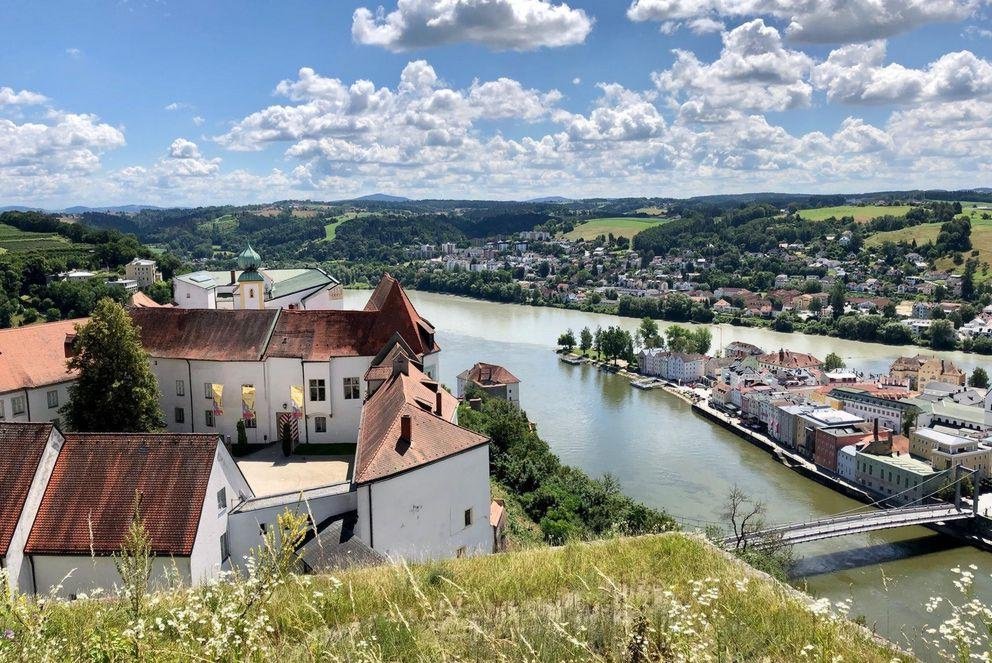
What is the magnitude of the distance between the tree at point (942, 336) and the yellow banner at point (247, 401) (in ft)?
177

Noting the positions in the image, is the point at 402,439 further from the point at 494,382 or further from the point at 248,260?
the point at 494,382

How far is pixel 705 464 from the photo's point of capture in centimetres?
2939

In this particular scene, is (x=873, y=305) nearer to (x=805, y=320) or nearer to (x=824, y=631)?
(x=805, y=320)

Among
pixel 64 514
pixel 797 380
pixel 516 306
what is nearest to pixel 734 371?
pixel 797 380

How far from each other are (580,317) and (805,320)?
19410mm

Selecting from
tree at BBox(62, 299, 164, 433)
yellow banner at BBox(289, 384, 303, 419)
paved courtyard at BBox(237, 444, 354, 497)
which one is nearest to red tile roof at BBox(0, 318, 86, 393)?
tree at BBox(62, 299, 164, 433)

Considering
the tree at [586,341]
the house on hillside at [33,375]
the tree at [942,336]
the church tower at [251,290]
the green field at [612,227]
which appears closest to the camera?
the house on hillside at [33,375]

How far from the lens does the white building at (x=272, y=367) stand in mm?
15961

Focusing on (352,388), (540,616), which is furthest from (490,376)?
(540,616)

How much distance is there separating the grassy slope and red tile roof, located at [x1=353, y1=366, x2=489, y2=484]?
5.08 metres

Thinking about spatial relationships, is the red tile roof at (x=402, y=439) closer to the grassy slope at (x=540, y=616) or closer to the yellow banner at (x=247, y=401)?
the yellow banner at (x=247, y=401)

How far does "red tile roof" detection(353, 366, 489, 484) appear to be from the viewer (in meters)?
10.3

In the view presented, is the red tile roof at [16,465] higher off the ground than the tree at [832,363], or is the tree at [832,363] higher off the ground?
the red tile roof at [16,465]

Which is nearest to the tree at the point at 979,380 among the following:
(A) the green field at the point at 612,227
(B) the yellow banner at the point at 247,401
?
(B) the yellow banner at the point at 247,401
